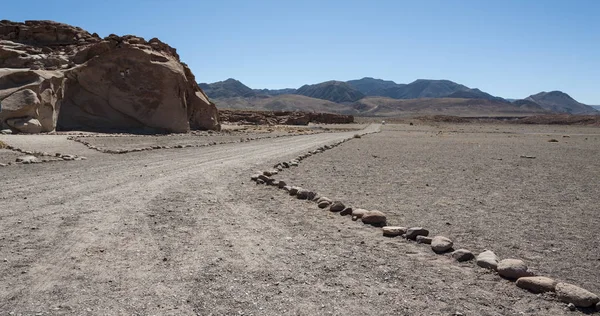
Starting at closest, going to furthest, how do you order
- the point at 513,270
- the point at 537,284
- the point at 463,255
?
the point at 537,284 < the point at 513,270 < the point at 463,255

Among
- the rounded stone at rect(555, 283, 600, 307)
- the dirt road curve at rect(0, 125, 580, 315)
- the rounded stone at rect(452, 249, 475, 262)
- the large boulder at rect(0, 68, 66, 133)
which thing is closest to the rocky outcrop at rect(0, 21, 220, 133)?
the large boulder at rect(0, 68, 66, 133)

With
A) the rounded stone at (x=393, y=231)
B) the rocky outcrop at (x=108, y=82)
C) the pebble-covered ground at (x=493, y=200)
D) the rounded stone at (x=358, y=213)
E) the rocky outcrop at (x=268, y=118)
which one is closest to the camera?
the pebble-covered ground at (x=493, y=200)

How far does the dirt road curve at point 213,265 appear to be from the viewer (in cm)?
411

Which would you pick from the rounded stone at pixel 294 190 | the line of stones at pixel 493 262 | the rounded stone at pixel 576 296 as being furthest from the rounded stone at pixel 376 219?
the rounded stone at pixel 576 296

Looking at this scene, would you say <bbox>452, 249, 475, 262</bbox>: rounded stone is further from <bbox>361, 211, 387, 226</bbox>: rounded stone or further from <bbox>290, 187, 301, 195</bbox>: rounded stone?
<bbox>290, 187, 301, 195</bbox>: rounded stone

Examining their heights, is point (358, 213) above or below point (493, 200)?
above

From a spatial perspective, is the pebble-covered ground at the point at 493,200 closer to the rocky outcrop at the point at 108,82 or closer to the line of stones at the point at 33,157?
the line of stones at the point at 33,157

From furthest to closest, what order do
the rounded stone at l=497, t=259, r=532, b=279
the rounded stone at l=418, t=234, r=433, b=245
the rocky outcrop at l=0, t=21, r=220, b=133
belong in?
the rocky outcrop at l=0, t=21, r=220, b=133 → the rounded stone at l=418, t=234, r=433, b=245 → the rounded stone at l=497, t=259, r=532, b=279

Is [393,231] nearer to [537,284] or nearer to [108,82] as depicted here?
[537,284]

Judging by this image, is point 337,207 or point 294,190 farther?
point 294,190

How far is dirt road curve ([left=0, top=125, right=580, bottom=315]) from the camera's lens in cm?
411

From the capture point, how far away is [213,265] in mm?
5074

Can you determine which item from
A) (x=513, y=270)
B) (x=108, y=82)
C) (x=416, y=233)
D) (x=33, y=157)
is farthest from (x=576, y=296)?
(x=108, y=82)

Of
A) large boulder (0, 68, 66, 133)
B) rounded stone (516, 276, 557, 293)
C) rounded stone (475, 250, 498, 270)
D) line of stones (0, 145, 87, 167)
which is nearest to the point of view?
rounded stone (516, 276, 557, 293)
